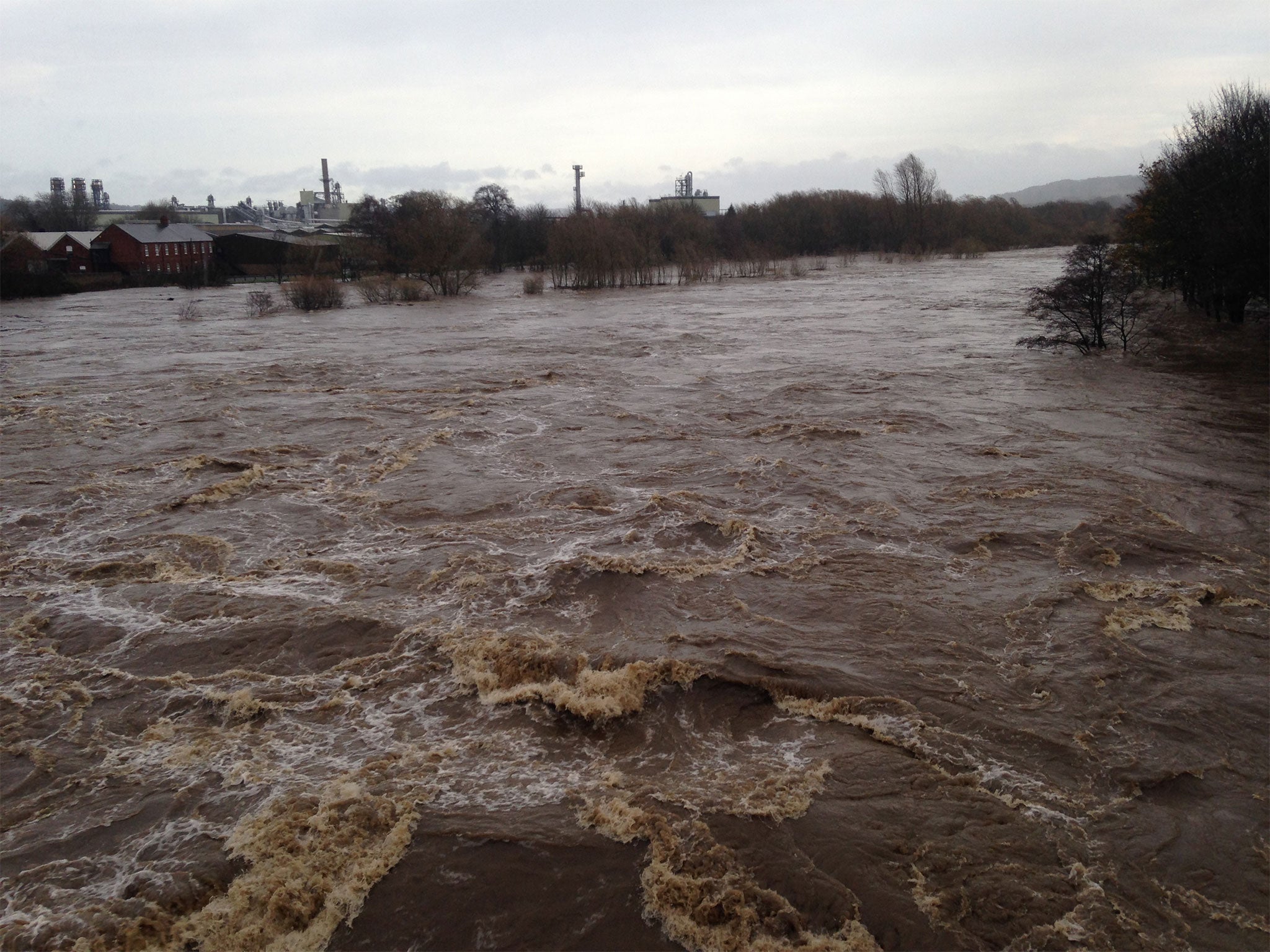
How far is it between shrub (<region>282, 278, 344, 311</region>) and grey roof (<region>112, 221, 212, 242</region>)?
2932 centimetres

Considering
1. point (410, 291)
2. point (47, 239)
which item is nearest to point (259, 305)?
point (410, 291)

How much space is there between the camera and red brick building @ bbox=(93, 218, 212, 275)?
62406 mm

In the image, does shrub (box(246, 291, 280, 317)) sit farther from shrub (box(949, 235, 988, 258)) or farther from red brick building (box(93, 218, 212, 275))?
shrub (box(949, 235, 988, 258))

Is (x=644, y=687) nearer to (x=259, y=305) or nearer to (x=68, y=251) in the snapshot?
(x=259, y=305)

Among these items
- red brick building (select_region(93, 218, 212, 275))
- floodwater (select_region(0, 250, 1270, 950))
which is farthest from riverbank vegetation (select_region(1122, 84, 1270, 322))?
red brick building (select_region(93, 218, 212, 275))

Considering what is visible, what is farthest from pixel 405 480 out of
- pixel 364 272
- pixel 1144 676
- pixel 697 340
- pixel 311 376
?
pixel 364 272

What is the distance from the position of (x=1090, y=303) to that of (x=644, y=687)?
Answer: 1935 centimetres

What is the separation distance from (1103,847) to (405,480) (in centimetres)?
949

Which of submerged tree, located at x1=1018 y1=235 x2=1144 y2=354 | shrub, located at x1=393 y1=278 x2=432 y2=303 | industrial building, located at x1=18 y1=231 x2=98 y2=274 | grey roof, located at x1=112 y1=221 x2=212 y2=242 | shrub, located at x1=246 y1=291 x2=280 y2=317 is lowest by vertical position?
submerged tree, located at x1=1018 y1=235 x2=1144 y2=354

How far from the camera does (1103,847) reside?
476 cm

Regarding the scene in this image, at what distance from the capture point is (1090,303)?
69.3 ft

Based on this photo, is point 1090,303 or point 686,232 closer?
point 1090,303

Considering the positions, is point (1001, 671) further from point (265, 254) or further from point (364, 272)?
point (265, 254)

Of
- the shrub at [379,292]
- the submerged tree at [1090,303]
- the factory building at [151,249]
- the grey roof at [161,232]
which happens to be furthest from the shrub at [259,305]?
the submerged tree at [1090,303]
